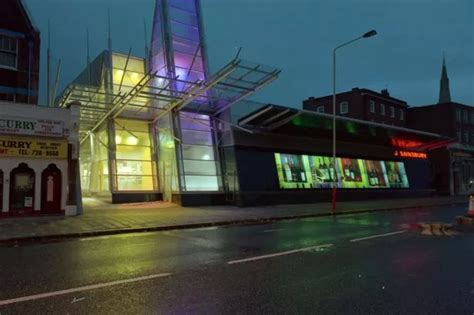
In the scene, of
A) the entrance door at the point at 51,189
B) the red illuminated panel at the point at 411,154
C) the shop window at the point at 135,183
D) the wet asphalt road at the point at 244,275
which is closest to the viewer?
the wet asphalt road at the point at 244,275

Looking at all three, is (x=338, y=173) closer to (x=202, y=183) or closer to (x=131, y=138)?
(x=202, y=183)

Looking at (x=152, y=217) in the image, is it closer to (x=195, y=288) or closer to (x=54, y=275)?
(x=54, y=275)

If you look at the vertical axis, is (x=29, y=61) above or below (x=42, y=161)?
above

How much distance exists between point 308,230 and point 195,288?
8.29 meters

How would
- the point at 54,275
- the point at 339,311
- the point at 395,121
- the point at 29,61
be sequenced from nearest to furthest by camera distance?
the point at 339,311 < the point at 54,275 < the point at 29,61 < the point at 395,121

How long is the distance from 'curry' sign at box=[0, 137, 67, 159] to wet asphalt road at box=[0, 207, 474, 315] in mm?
6669

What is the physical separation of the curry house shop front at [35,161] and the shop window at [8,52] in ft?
20.4

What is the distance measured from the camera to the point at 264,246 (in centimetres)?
1077

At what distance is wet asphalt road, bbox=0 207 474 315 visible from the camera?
5.72m

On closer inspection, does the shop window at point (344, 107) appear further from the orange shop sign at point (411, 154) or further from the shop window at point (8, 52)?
the shop window at point (8, 52)

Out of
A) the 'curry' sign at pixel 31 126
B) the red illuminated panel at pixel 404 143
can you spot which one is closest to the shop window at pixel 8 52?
the 'curry' sign at pixel 31 126

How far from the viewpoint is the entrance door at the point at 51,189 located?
1727cm

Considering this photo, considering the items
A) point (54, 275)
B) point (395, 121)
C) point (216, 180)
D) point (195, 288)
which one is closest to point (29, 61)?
point (216, 180)

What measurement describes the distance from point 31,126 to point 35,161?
1377mm
